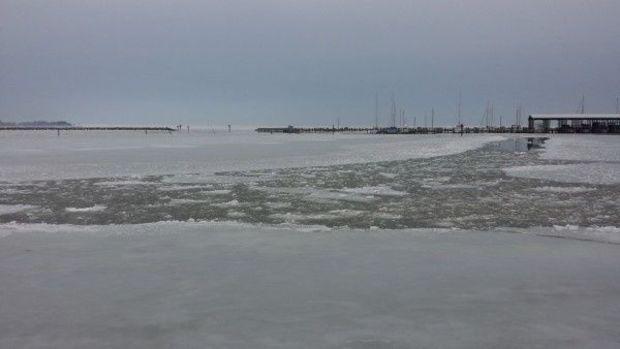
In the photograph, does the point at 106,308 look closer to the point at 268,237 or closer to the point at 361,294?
the point at 361,294

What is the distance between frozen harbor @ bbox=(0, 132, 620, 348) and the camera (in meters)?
3.86

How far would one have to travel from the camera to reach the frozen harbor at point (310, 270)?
386 centimetres

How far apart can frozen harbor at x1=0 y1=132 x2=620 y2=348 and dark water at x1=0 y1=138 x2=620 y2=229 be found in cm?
6

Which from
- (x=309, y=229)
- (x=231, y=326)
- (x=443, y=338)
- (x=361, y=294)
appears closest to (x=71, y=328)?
(x=231, y=326)

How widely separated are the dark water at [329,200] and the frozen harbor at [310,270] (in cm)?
6

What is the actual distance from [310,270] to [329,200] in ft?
18.3

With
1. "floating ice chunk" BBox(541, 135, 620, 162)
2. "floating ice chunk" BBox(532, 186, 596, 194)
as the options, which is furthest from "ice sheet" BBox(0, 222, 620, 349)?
"floating ice chunk" BBox(541, 135, 620, 162)

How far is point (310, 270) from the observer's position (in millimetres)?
5543

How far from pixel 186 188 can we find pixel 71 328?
9523 millimetres

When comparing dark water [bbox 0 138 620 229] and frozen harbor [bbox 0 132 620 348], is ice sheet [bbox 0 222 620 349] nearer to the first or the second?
frozen harbor [bbox 0 132 620 348]

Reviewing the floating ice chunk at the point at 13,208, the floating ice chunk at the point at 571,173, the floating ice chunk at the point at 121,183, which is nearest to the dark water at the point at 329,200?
the floating ice chunk at the point at 121,183

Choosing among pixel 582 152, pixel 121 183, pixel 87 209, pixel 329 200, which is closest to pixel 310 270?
pixel 329 200

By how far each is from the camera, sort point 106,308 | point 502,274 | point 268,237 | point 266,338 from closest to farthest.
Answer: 1. point 266,338
2. point 106,308
3. point 502,274
4. point 268,237

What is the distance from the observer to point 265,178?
15891 mm
